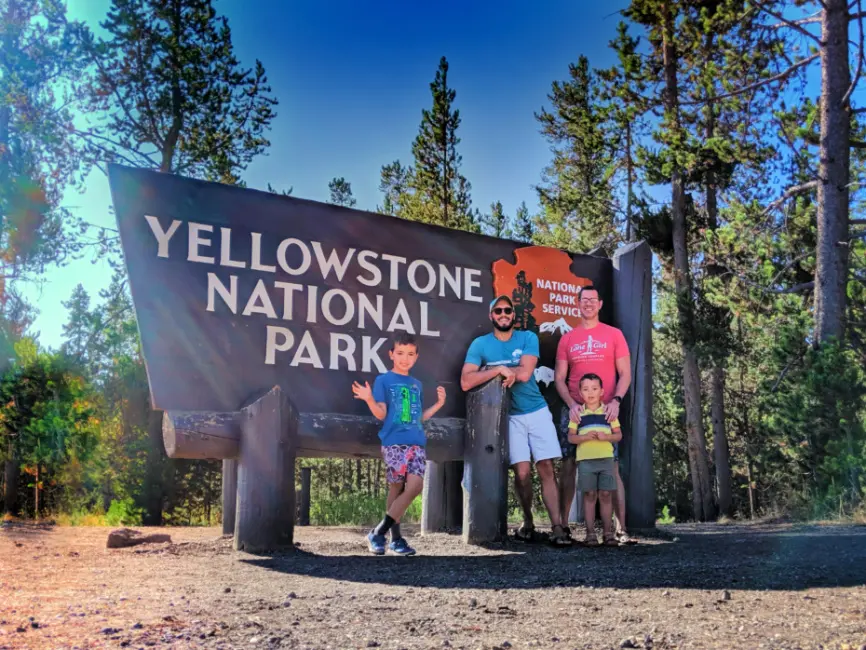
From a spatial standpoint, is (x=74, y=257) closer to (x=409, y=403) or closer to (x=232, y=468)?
(x=232, y=468)

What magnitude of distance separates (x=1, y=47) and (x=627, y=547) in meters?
17.0

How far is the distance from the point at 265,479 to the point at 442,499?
3.50m

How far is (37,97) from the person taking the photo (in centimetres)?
1831

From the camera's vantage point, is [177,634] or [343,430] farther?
[343,430]

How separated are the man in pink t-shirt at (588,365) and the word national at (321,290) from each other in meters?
1.16

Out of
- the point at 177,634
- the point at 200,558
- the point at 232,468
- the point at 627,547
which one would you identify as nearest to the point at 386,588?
the point at 177,634

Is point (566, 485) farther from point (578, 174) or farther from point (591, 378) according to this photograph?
point (578, 174)

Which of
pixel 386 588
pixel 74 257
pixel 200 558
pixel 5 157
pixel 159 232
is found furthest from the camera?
pixel 74 257

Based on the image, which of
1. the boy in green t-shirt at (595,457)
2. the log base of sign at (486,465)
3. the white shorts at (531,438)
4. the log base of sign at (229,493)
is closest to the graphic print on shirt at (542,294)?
the white shorts at (531,438)

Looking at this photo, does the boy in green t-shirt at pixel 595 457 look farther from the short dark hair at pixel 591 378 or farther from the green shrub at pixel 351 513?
the green shrub at pixel 351 513

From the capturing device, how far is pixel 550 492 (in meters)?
7.36

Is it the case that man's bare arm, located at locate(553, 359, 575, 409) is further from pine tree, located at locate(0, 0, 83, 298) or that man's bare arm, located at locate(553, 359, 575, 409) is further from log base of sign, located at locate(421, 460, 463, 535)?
pine tree, located at locate(0, 0, 83, 298)

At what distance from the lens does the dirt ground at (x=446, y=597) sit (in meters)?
3.40

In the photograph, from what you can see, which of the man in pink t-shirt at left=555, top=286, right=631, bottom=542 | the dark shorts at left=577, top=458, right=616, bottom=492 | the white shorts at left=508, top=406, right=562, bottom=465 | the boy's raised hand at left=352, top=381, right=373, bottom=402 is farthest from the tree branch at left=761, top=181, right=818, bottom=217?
the boy's raised hand at left=352, top=381, right=373, bottom=402
